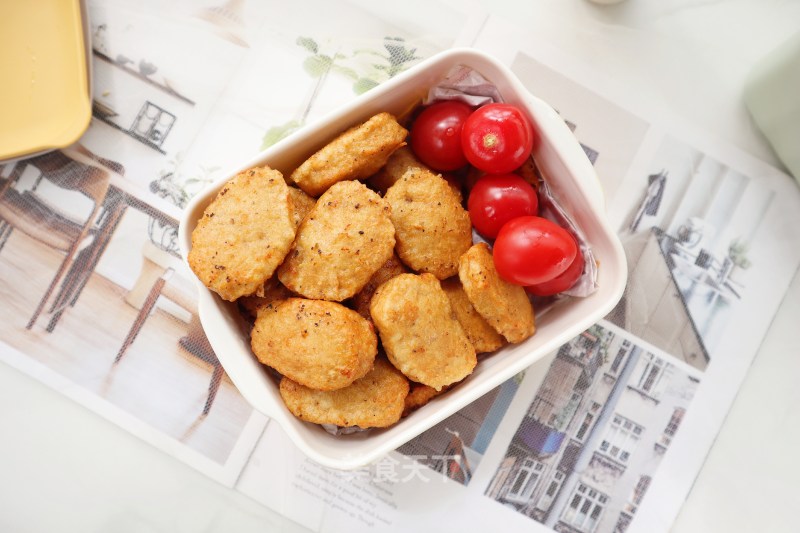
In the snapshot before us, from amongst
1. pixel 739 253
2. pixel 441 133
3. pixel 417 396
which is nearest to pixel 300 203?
pixel 441 133

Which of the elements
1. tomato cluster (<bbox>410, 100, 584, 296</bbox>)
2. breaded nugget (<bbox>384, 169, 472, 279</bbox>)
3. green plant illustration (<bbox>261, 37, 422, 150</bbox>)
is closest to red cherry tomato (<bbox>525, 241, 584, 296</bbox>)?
tomato cluster (<bbox>410, 100, 584, 296</bbox>)

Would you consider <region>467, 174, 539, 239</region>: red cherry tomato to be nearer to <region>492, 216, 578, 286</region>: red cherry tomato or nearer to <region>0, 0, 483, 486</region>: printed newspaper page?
<region>492, 216, 578, 286</region>: red cherry tomato

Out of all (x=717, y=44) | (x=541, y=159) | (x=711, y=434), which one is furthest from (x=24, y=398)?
(x=717, y=44)

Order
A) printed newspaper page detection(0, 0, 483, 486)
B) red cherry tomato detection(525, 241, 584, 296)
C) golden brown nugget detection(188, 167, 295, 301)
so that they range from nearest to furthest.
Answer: golden brown nugget detection(188, 167, 295, 301), red cherry tomato detection(525, 241, 584, 296), printed newspaper page detection(0, 0, 483, 486)

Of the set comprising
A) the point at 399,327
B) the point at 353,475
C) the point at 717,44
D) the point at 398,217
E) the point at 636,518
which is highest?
the point at 717,44

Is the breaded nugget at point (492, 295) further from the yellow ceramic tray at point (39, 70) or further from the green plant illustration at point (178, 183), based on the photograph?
the yellow ceramic tray at point (39, 70)

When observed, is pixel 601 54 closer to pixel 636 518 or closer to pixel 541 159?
pixel 541 159

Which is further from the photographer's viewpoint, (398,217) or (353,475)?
(353,475)

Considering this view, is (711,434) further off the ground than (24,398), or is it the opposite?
(711,434)
